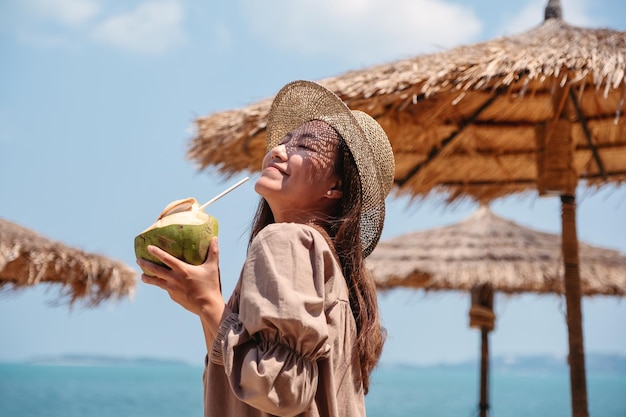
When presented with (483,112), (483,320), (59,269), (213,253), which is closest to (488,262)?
(483,320)

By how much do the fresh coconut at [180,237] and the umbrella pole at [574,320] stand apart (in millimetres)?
3231

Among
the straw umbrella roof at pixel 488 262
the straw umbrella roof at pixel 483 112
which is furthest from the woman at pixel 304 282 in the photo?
the straw umbrella roof at pixel 488 262

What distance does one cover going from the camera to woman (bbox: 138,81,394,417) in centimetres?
143

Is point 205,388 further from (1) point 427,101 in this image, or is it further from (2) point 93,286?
(2) point 93,286

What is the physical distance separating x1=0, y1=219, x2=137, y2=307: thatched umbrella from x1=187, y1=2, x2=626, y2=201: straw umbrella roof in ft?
7.36

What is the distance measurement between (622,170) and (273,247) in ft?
14.8

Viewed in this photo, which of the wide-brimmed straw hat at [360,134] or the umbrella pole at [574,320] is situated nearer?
the wide-brimmed straw hat at [360,134]

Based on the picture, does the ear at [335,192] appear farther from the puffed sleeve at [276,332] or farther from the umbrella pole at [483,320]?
the umbrella pole at [483,320]

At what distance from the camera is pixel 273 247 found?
1.51 m

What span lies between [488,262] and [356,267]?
6.01 meters

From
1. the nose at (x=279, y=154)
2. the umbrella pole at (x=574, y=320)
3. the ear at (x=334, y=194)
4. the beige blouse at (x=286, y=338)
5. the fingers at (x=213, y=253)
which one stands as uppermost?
the umbrella pole at (x=574, y=320)

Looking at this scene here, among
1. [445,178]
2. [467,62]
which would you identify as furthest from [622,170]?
[467,62]

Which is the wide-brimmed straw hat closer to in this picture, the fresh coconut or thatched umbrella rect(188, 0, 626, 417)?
the fresh coconut

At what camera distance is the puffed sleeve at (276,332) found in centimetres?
141
